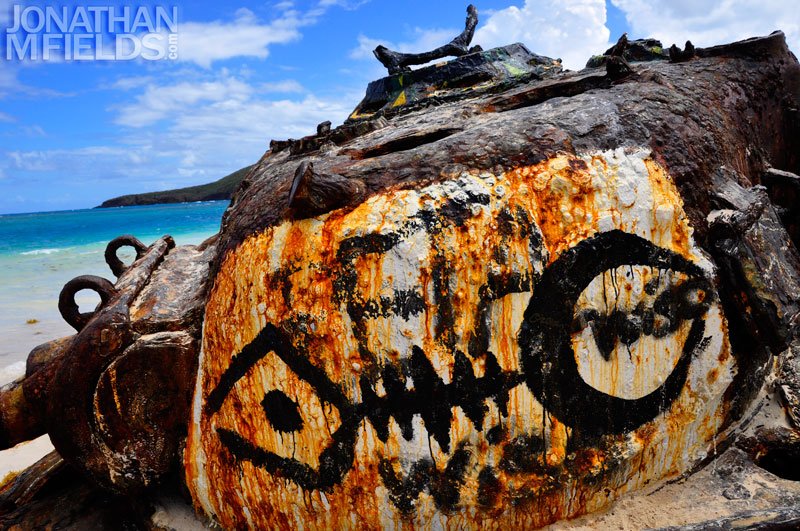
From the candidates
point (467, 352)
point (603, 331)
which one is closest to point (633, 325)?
point (603, 331)

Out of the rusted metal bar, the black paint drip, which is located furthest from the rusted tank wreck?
the rusted metal bar

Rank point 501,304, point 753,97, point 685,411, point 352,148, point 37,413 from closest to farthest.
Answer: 1. point 501,304
2. point 685,411
3. point 37,413
4. point 352,148
5. point 753,97

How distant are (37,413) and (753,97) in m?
3.28

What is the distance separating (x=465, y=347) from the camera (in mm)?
1784

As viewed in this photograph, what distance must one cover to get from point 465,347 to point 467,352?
16 mm

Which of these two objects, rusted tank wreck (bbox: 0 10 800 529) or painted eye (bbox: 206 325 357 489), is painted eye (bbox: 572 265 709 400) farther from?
painted eye (bbox: 206 325 357 489)

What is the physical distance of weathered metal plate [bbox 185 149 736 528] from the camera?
5.86 ft

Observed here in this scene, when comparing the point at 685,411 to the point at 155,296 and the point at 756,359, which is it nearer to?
the point at 756,359

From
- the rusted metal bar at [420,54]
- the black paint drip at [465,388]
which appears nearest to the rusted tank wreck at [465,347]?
the black paint drip at [465,388]

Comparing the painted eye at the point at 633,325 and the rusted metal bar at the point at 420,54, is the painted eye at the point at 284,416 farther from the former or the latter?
the rusted metal bar at the point at 420,54

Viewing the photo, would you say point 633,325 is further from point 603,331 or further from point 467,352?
point 467,352

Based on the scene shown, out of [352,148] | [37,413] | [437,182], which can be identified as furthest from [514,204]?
[37,413]

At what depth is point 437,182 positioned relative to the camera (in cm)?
189

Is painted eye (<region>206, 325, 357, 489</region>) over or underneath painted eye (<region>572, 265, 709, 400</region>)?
underneath
